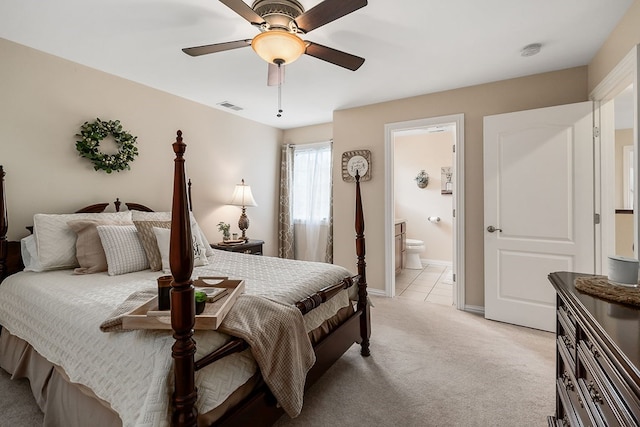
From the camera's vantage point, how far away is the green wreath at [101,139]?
2803 mm

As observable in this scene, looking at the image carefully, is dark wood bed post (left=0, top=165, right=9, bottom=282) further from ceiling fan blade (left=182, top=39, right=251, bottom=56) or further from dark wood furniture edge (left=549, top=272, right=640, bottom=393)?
dark wood furniture edge (left=549, top=272, right=640, bottom=393)

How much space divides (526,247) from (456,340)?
3.75ft

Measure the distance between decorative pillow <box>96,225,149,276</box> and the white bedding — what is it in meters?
0.08

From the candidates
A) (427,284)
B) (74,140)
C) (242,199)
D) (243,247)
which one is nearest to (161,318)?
(74,140)

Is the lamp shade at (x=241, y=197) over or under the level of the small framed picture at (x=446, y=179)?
under

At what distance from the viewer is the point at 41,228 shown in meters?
2.28

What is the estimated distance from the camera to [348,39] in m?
2.38

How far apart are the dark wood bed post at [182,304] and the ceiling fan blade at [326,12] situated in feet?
3.56

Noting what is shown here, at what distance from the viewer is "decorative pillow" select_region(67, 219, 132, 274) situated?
223cm

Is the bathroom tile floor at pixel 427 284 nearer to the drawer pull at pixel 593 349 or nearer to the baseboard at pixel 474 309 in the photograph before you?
the baseboard at pixel 474 309

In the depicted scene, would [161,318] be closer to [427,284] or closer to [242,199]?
[242,199]

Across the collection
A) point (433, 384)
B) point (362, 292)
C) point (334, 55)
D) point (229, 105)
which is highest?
point (229, 105)

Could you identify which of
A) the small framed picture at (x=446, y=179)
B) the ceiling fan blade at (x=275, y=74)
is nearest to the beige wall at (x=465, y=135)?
the ceiling fan blade at (x=275, y=74)

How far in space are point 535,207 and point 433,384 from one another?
6.39ft
